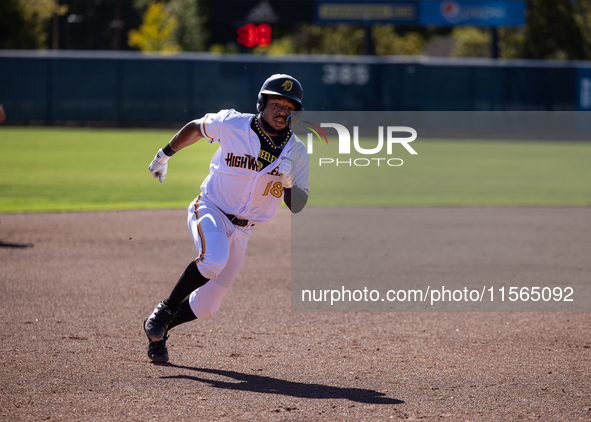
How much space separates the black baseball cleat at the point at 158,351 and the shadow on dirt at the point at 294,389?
1.06 ft

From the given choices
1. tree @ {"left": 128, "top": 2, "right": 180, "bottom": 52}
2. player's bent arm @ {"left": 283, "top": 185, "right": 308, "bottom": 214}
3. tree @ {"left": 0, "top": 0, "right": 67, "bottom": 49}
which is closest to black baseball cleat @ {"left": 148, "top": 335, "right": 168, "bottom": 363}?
player's bent arm @ {"left": 283, "top": 185, "right": 308, "bottom": 214}

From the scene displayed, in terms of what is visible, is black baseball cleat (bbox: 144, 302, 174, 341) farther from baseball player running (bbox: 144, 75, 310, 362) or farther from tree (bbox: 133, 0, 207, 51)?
tree (bbox: 133, 0, 207, 51)

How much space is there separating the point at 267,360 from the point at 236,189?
114cm

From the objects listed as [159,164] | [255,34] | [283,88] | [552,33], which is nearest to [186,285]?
[159,164]

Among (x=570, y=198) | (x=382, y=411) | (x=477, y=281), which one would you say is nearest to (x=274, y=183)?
(x=382, y=411)

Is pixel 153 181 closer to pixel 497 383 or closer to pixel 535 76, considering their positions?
pixel 497 383

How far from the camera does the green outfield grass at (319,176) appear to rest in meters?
14.8

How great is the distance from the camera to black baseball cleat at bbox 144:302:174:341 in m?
4.79

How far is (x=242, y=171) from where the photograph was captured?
4.90 metres

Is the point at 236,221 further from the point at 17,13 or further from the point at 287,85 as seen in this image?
the point at 17,13

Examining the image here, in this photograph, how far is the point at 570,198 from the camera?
15938mm

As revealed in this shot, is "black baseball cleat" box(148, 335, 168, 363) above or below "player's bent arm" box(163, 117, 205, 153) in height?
below

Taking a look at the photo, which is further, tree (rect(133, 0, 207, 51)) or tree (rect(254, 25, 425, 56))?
tree (rect(133, 0, 207, 51))

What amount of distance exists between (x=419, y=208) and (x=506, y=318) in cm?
775
